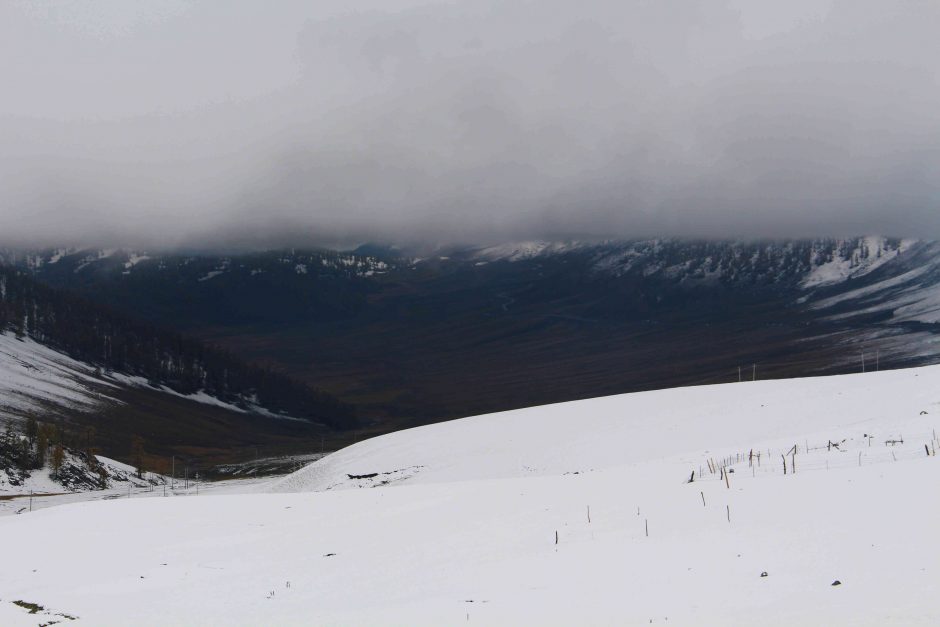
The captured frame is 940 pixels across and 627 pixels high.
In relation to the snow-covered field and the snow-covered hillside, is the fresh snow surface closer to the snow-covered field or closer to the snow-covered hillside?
the snow-covered hillside

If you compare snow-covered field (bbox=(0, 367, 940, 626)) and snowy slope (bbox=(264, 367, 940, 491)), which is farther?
snowy slope (bbox=(264, 367, 940, 491))

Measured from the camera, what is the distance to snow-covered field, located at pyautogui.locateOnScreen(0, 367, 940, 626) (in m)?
12.9

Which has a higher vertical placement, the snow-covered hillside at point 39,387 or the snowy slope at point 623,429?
the snow-covered hillside at point 39,387

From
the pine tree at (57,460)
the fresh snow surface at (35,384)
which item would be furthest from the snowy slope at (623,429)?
the fresh snow surface at (35,384)

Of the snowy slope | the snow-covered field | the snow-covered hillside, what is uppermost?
the snow-covered hillside

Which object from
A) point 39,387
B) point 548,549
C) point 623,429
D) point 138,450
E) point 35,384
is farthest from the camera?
point 35,384

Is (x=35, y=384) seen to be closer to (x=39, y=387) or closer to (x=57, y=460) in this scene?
(x=39, y=387)

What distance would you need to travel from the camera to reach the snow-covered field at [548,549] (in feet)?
42.2

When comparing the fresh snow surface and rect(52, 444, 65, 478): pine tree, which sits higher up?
the fresh snow surface

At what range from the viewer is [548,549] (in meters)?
17.8

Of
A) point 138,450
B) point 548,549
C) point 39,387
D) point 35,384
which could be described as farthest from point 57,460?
point 548,549

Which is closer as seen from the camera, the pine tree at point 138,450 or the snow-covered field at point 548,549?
the snow-covered field at point 548,549

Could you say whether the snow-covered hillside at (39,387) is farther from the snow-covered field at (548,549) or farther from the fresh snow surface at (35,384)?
the snow-covered field at (548,549)

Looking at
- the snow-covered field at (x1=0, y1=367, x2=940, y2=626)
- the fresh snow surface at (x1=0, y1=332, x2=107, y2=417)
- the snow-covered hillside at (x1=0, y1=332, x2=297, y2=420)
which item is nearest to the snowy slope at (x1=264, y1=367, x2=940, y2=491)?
the snow-covered field at (x1=0, y1=367, x2=940, y2=626)
